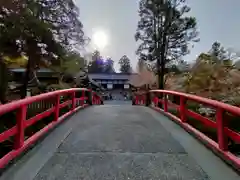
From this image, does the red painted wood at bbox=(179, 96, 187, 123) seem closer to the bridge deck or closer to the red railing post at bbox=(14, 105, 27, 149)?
the bridge deck

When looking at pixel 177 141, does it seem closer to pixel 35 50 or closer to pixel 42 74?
pixel 35 50

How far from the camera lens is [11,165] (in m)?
3.29

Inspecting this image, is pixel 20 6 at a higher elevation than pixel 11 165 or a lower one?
higher

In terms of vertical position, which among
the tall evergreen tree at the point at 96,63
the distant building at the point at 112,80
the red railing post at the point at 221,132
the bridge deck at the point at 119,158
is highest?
the tall evergreen tree at the point at 96,63

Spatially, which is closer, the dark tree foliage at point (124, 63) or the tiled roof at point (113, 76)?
the tiled roof at point (113, 76)

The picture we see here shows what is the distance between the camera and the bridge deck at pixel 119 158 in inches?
122

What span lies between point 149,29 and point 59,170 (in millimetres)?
22150

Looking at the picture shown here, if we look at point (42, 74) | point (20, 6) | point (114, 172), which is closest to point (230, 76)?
point (20, 6)

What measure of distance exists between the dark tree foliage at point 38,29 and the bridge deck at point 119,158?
31.7ft

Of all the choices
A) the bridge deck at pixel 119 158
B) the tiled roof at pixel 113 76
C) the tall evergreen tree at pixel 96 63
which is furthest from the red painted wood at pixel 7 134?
the tall evergreen tree at pixel 96 63

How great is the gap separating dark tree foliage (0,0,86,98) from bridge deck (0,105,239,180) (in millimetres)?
9669

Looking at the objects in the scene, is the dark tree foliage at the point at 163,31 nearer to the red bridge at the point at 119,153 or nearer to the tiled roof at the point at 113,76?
the red bridge at the point at 119,153

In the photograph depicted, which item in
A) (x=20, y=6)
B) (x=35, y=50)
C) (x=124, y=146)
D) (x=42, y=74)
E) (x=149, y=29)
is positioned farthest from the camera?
(x=42, y=74)

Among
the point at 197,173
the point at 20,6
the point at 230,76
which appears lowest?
the point at 197,173
